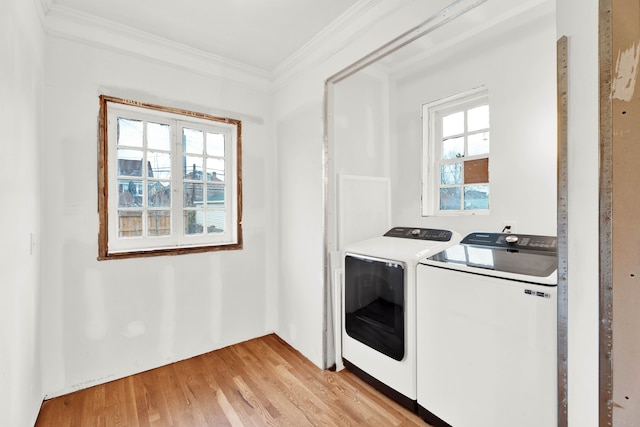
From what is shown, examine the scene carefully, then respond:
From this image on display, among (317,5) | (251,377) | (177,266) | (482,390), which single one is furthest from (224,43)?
(482,390)

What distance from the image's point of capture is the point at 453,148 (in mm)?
2545

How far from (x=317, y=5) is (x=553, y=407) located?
247 centimetres

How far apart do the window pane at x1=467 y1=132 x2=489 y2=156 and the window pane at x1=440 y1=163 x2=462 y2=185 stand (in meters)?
0.16

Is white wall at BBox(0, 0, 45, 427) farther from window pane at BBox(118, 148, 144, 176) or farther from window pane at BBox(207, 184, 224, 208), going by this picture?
window pane at BBox(207, 184, 224, 208)

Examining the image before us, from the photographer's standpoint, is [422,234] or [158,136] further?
[158,136]

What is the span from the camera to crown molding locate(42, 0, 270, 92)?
1.93 meters

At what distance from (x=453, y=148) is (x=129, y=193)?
107 inches

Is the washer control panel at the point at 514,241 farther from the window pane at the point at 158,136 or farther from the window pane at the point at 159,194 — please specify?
the window pane at the point at 158,136

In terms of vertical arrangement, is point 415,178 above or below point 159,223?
above

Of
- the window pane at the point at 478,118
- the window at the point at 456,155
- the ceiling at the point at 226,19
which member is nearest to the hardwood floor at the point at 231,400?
the window at the point at 456,155

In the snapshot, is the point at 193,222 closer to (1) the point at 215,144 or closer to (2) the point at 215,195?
(2) the point at 215,195

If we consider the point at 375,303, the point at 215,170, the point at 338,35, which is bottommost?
the point at 375,303

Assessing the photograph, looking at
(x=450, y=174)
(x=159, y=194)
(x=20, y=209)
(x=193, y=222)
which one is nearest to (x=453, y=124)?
(x=450, y=174)

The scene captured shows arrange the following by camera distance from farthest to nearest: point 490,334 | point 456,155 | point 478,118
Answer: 1. point 456,155
2. point 478,118
3. point 490,334
